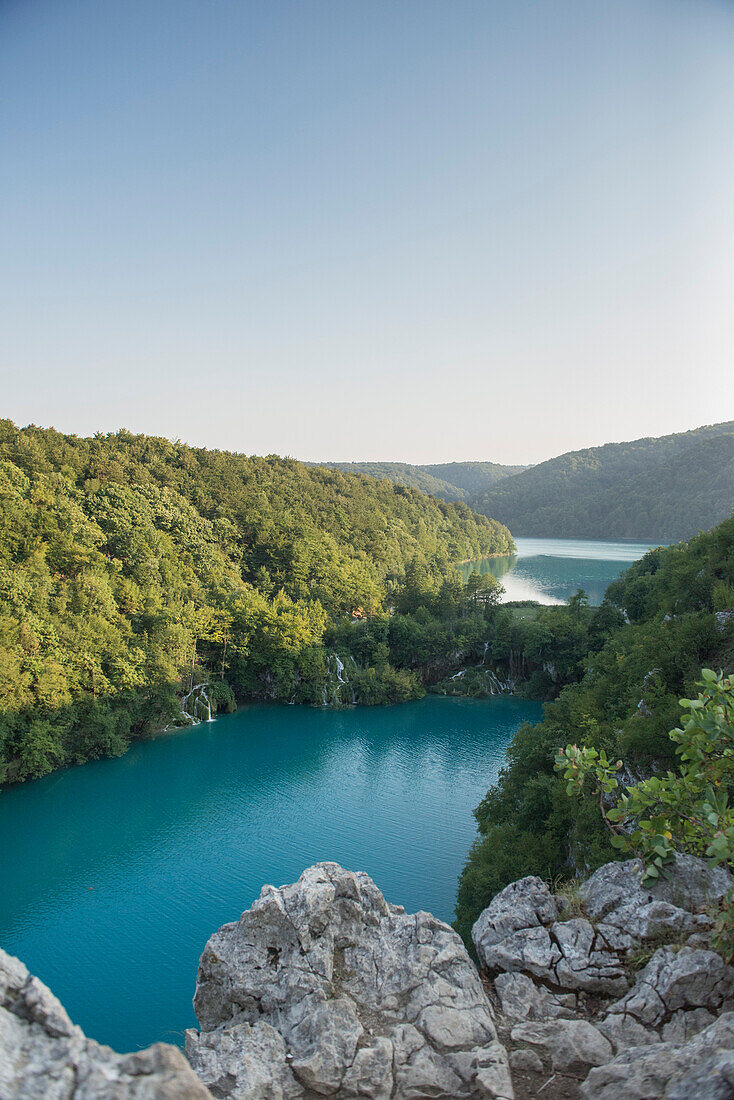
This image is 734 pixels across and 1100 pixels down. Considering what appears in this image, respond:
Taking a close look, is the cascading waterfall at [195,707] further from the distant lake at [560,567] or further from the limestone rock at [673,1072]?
the distant lake at [560,567]

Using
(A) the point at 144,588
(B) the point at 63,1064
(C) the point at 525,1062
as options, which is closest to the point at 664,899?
(C) the point at 525,1062

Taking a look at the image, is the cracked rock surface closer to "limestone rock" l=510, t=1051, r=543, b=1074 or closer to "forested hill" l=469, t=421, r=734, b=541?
"limestone rock" l=510, t=1051, r=543, b=1074

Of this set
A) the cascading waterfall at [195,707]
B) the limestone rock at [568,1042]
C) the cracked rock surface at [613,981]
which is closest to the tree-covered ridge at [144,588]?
the cascading waterfall at [195,707]

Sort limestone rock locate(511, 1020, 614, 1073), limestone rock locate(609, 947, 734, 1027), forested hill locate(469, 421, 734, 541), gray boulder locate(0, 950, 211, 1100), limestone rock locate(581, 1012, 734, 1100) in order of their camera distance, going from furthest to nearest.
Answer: forested hill locate(469, 421, 734, 541), limestone rock locate(609, 947, 734, 1027), limestone rock locate(511, 1020, 614, 1073), limestone rock locate(581, 1012, 734, 1100), gray boulder locate(0, 950, 211, 1100)

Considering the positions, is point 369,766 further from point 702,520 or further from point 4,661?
point 702,520

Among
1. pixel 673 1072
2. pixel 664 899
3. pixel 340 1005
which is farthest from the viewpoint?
pixel 664 899

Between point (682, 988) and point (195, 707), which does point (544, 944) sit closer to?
point (682, 988)

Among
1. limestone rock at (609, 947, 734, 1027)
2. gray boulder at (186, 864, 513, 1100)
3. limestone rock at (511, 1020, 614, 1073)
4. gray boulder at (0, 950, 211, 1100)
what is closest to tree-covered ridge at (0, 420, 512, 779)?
gray boulder at (186, 864, 513, 1100)
